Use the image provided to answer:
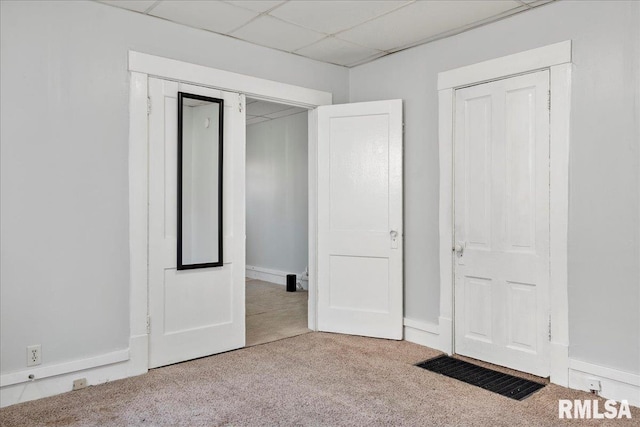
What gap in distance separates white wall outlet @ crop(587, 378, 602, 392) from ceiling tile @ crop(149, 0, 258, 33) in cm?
336

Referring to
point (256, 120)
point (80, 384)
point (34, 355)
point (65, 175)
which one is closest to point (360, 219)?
point (65, 175)

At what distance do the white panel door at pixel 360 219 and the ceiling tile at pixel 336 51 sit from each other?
0.47m

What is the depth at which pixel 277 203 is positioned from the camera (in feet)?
23.5

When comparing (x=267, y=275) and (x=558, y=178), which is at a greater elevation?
(x=558, y=178)

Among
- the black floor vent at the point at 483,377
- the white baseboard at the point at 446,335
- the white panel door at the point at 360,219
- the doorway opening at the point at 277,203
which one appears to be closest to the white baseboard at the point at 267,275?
the doorway opening at the point at 277,203

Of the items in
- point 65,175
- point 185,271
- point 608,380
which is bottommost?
point 608,380

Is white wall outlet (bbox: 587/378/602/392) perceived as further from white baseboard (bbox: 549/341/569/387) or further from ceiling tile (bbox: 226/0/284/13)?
ceiling tile (bbox: 226/0/284/13)

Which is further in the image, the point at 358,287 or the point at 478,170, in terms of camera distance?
the point at 358,287

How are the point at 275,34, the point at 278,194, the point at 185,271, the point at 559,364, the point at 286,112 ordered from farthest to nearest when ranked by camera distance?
the point at 278,194 → the point at 286,112 → the point at 275,34 → the point at 185,271 → the point at 559,364

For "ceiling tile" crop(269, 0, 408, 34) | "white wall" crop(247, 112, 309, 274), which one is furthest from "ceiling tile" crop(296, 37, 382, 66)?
"white wall" crop(247, 112, 309, 274)

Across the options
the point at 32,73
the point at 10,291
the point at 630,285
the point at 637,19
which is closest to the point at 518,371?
the point at 630,285

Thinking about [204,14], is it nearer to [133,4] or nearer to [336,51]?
[133,4]

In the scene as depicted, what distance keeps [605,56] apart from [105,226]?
11.3ft

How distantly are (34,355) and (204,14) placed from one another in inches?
100
